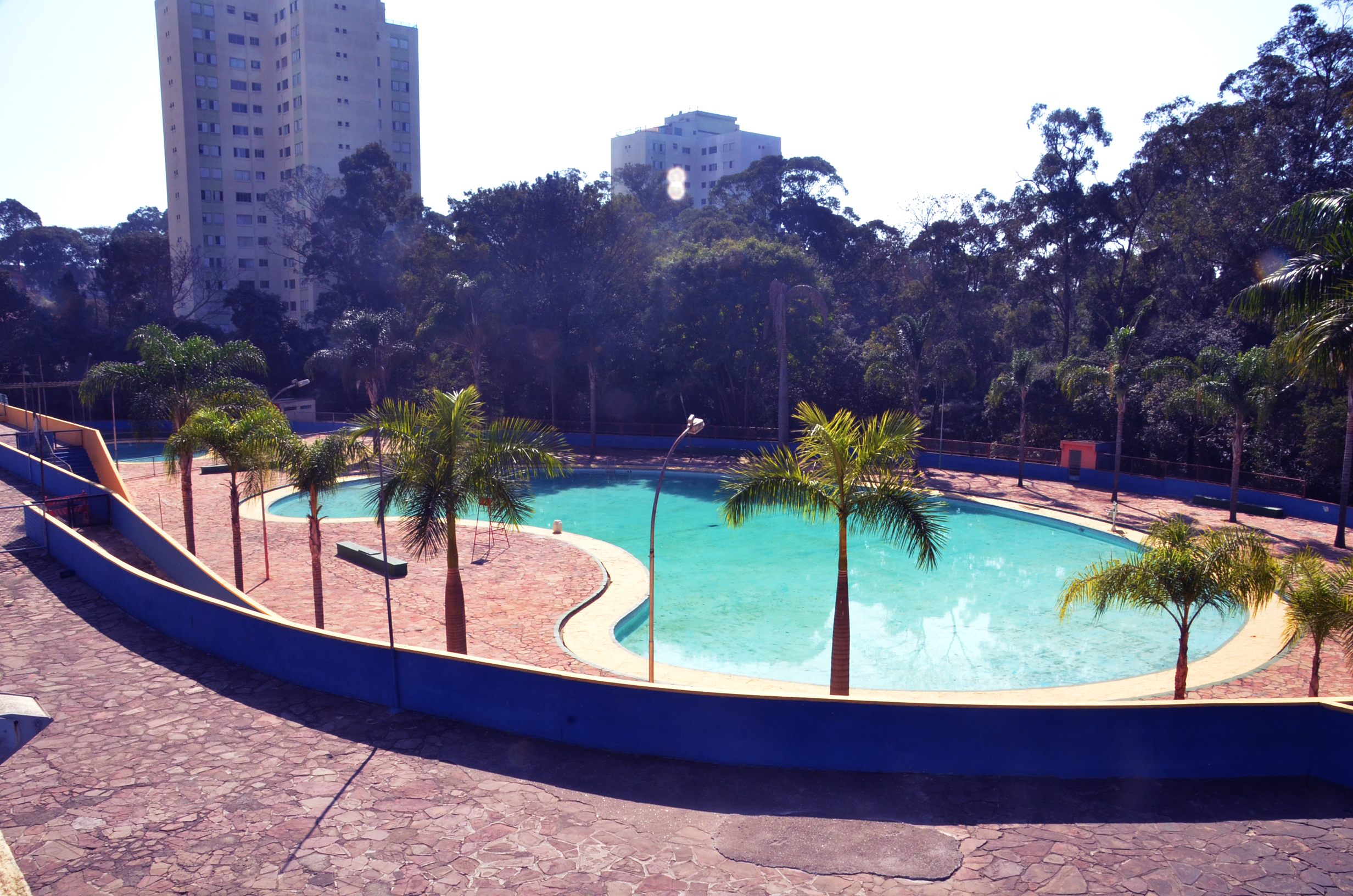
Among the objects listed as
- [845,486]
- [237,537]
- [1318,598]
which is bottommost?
[237,537]

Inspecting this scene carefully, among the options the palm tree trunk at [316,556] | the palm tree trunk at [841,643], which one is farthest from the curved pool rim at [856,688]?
the palm tree trunk at [316,556]

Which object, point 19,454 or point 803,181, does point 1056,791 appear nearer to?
point 19,454

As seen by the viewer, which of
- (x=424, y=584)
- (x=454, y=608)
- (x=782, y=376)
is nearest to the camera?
Result: (x=454, y=608)

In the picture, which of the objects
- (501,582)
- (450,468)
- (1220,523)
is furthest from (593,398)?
(450,468)

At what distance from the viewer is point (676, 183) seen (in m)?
113

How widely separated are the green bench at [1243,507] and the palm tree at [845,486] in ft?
73.5

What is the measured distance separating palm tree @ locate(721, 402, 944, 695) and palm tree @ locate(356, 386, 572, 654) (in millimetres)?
3725

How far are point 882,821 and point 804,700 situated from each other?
153 cm

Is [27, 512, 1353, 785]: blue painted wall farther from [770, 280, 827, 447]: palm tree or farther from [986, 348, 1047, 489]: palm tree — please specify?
[770, 280, 827, 447]: palm tree

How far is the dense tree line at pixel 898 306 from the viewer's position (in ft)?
116

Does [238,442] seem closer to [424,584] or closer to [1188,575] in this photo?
[424,584]

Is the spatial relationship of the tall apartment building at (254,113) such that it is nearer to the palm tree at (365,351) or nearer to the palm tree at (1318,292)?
the palm tree at (365,351)

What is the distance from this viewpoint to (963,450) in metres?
41.3

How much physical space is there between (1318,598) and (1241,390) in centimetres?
1821
